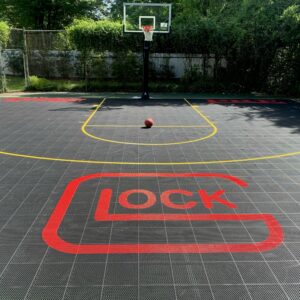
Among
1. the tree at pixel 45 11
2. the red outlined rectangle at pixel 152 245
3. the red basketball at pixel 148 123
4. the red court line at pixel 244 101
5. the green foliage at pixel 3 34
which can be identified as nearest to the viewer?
the red outlined rectangle at pixel 152 245

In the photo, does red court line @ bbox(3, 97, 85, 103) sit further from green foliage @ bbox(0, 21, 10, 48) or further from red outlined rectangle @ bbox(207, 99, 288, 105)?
red outlined rectangle @ bbox(207, 99, 288, 105)

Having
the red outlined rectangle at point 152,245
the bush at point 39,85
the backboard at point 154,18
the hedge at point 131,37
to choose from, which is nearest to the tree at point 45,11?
the hedge at point 131,37

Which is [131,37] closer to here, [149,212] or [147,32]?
[147,32]

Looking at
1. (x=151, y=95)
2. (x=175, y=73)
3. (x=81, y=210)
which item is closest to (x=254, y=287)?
(x=81, y=210)

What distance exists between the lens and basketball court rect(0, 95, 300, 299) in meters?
4.00

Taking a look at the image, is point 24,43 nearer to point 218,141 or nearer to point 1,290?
point 218,141

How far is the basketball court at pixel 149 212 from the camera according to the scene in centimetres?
400

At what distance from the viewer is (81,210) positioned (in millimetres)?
5668


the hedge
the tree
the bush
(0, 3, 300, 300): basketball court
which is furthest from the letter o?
the tree

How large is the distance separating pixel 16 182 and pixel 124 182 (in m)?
2.08

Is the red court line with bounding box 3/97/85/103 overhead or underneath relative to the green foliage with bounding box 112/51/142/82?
underneath

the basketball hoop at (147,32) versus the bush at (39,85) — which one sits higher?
the basketball hoop at (147,32)

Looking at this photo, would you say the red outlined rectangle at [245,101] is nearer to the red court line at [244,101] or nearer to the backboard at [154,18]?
the red court line at [244,101]

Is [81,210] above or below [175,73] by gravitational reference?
below
